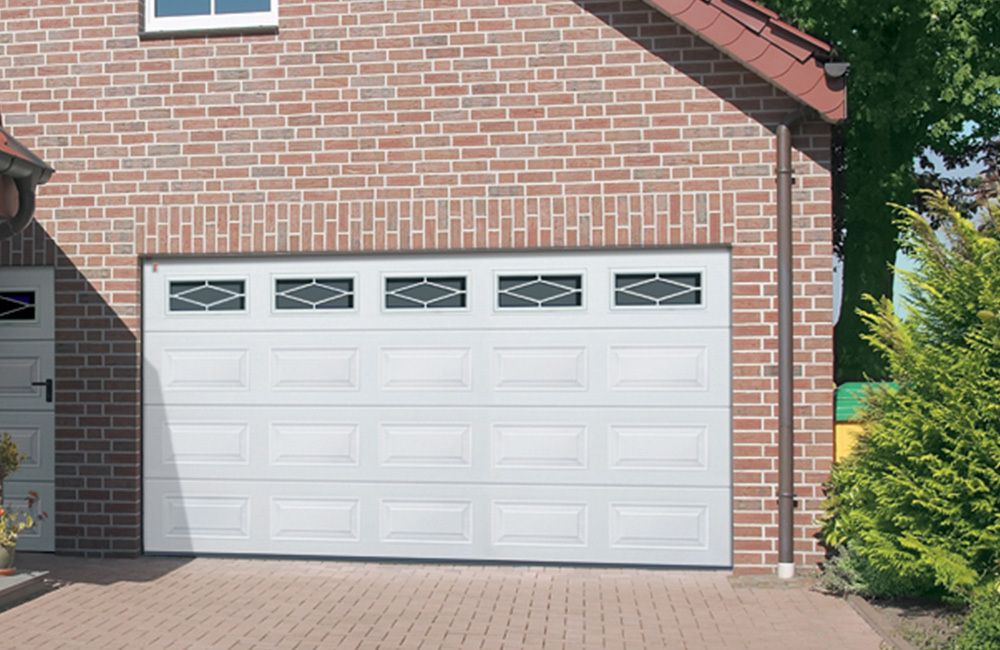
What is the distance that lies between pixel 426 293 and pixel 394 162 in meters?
1.04

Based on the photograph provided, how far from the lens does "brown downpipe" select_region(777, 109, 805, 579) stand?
8281 millimetres

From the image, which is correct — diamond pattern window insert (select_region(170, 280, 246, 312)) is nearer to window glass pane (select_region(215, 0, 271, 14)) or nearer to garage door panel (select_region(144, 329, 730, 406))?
garage door panel (select_region(144, 329, 730, 406))

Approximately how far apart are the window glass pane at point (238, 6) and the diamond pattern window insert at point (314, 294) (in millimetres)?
2195

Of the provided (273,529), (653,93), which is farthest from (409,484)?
(653,93)

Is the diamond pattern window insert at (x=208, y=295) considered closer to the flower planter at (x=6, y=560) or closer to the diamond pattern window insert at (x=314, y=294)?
the diamond pattern window insert at (x=314, y=294)

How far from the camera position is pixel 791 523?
829 cm

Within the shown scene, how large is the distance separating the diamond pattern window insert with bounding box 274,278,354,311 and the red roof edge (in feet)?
10.5

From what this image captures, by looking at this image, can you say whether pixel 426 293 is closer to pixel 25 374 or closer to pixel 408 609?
pixel 408 609

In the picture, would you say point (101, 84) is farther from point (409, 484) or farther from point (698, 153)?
point (698, 153)

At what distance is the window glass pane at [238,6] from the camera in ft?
30.2

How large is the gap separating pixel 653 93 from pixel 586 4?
85cm

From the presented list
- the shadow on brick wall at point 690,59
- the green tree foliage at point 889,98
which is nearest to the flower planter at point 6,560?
the shadow on brick wall at point 690,59

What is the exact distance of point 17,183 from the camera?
761cm

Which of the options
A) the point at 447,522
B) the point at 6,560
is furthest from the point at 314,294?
the point at 6,560
